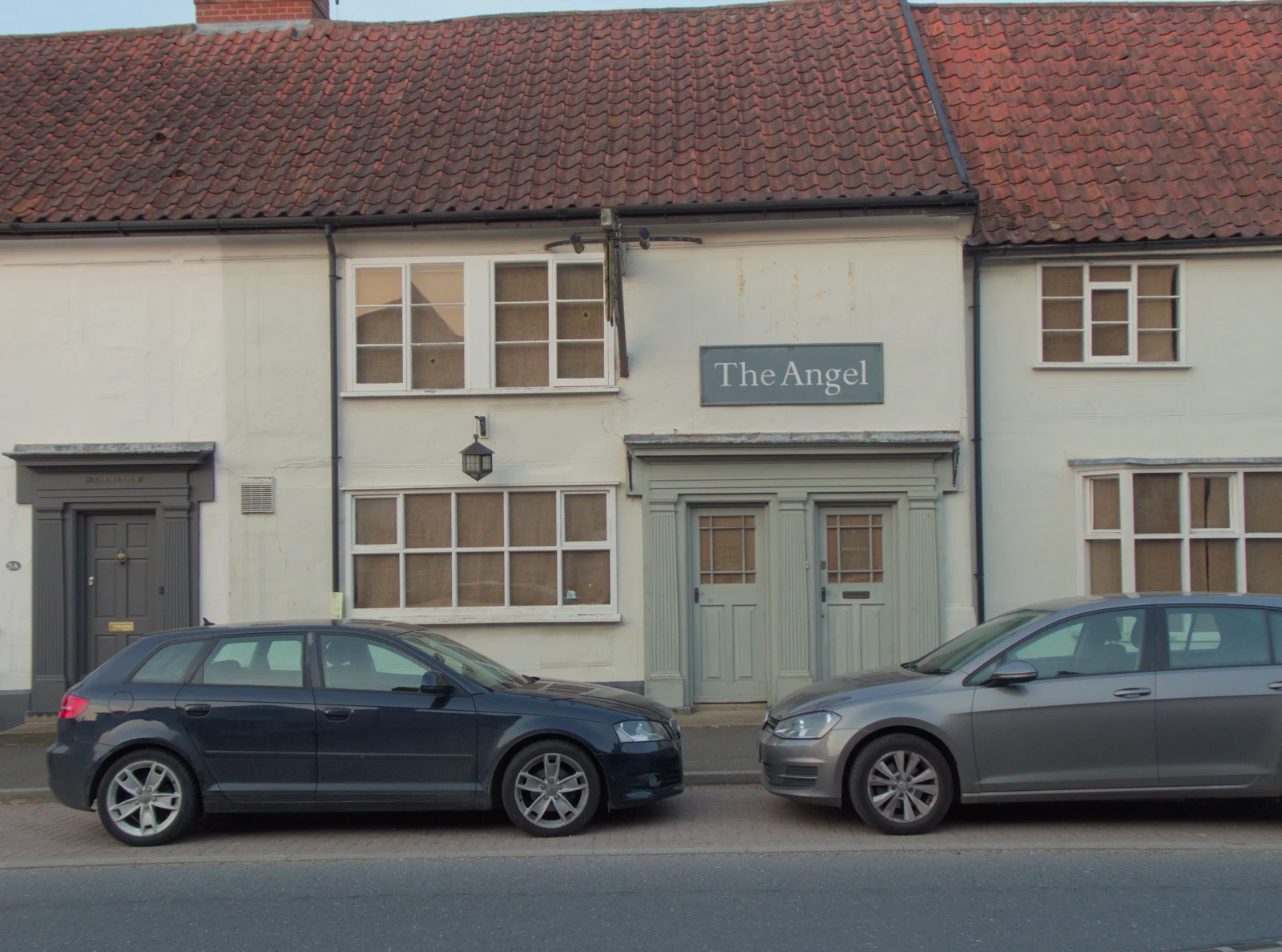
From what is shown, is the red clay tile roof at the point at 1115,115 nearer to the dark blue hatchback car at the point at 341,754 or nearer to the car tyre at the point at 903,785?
the car tyre at the point at 903,785

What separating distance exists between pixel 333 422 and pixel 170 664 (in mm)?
4917

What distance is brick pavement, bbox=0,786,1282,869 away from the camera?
24.1 feet

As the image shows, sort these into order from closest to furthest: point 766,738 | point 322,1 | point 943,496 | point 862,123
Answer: point 766,738 → point 943,496 → point 862,123 → point 322,1

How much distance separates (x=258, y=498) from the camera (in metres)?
12.6

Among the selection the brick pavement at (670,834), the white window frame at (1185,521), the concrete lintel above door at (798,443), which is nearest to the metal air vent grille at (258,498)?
the concrete lintel above door at (798,443)

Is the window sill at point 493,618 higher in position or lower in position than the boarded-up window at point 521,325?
lower

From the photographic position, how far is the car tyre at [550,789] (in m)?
7.68

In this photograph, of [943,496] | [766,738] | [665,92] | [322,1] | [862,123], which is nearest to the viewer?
[766,738]

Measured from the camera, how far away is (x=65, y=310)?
41.7ft

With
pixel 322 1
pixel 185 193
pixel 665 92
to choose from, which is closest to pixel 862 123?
pixel 665 92

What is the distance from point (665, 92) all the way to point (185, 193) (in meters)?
5.74

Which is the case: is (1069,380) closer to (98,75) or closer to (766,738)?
(766,738)

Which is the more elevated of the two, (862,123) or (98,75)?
(98,75)

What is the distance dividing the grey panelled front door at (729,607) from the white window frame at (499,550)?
3.07ft
